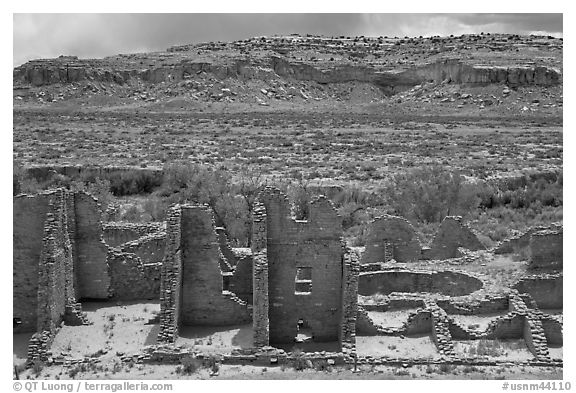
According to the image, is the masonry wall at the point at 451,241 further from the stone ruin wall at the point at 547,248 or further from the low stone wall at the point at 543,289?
the low stone wall at the point at 543,289

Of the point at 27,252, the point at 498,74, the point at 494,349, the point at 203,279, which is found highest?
the point at 498,74

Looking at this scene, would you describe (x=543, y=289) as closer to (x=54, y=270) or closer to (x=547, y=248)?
(x=547, y=248)

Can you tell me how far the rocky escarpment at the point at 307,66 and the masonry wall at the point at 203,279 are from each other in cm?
8929

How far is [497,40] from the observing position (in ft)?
407

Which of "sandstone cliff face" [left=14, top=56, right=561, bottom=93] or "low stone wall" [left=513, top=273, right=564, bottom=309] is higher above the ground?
"sandstone cliff face" [left=14, top=56, right=561, bottom=93]

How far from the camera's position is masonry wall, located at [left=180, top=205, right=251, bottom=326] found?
18391 millimetres

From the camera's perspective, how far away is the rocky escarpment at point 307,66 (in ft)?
339

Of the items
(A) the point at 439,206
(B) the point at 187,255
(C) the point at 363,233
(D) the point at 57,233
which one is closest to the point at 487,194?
(A) the point at 439,206

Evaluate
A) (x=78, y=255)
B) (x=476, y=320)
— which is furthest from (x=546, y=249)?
(x=78, y=255)

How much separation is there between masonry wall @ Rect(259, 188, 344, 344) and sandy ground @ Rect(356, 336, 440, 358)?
0.77 meters

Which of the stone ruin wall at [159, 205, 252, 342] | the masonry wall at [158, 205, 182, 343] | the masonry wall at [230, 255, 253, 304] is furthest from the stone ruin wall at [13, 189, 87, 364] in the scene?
the masonry wall at [230, 255, 253, 304]

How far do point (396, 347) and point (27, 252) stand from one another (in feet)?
31.2

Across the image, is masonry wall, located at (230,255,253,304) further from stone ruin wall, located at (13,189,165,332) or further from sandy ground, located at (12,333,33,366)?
sandy ground, located at (12,333,33,366)

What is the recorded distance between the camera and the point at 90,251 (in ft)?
65.1
